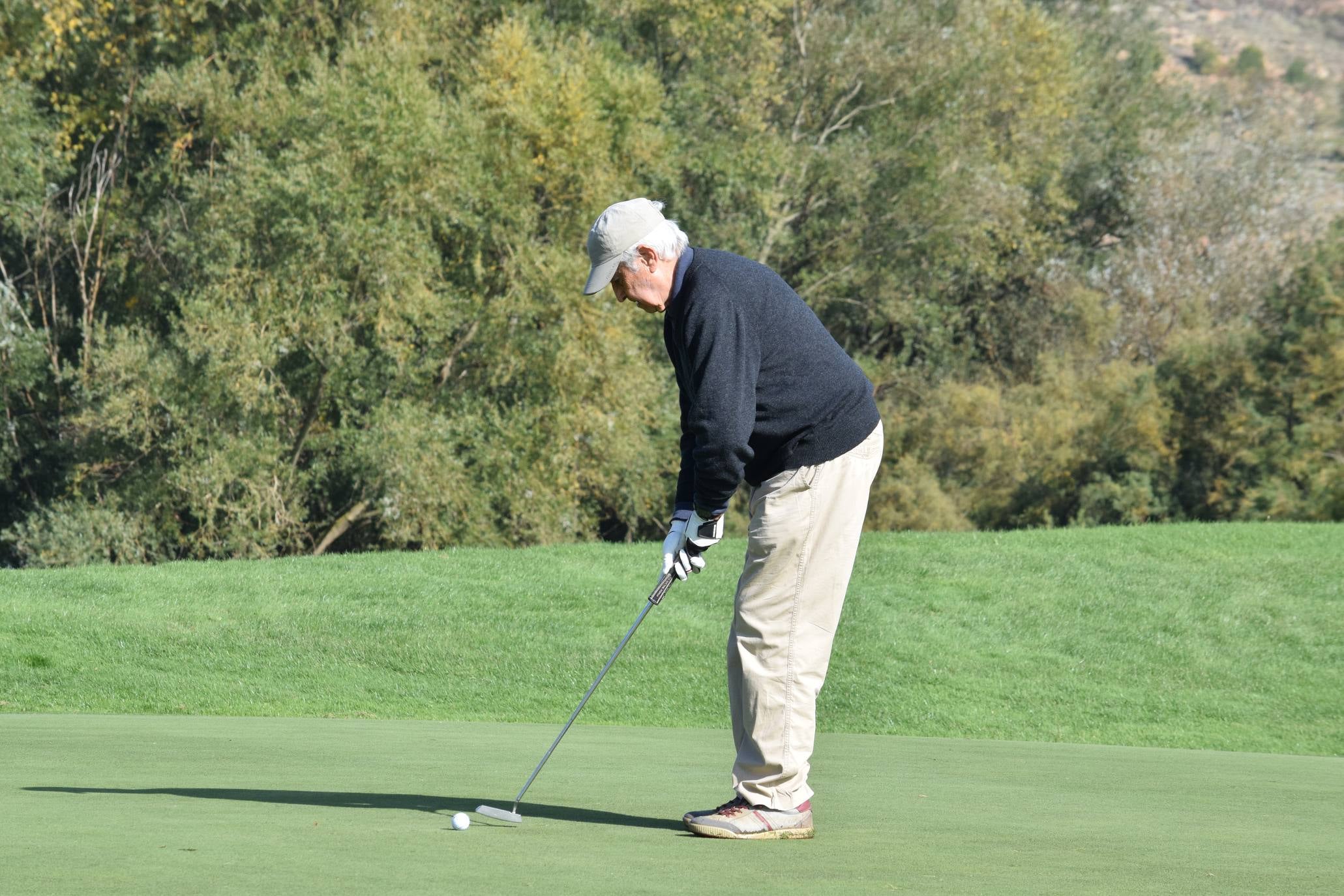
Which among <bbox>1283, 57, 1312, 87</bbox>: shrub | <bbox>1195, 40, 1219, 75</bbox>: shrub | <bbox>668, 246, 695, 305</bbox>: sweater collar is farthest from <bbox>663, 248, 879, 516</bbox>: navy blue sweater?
<bbox>1195, 40, 1219, 75</bbox>: shrub

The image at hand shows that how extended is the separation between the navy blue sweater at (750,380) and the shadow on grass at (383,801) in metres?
0.92

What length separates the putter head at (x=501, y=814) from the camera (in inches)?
163

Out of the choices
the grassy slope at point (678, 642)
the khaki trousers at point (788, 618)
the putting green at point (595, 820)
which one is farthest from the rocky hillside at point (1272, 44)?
the khaki trousers at point (788, 618)

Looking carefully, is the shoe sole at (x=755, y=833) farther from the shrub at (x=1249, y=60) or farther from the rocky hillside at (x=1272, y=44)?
the shrub at (x=1249, y=60)

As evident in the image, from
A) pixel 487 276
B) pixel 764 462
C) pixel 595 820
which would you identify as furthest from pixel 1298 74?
pixel 595 820

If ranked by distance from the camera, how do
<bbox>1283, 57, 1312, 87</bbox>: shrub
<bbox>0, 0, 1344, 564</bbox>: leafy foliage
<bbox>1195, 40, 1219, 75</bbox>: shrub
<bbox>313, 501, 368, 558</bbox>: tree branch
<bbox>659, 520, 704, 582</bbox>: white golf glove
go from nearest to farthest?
<bbox>659, 520, 704, 582</bbox>: white golf glove
<bbox>0, 0, 1344, 564</bbox>: leafy foliage
<bbox>313, 501, 368, 558</bbox>: tree branch
<bbox>1283, 57, 1312, 87</bbox>: shrub
<bbox>1195, 40, 1219, 75</bbox>: shrub

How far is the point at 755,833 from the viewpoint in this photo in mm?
4188

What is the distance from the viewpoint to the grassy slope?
36.5ft

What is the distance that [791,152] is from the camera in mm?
27516

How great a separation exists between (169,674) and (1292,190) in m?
32.4

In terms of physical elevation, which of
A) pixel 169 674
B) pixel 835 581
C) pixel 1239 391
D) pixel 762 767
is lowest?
pixel 1239 391

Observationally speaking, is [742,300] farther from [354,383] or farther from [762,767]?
[354,383]

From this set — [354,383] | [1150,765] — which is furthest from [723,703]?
[354,383]

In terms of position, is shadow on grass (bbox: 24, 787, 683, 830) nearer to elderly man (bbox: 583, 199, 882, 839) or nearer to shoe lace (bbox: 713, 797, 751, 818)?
shoe lace (bbox: 713, 797, 751, 818)
